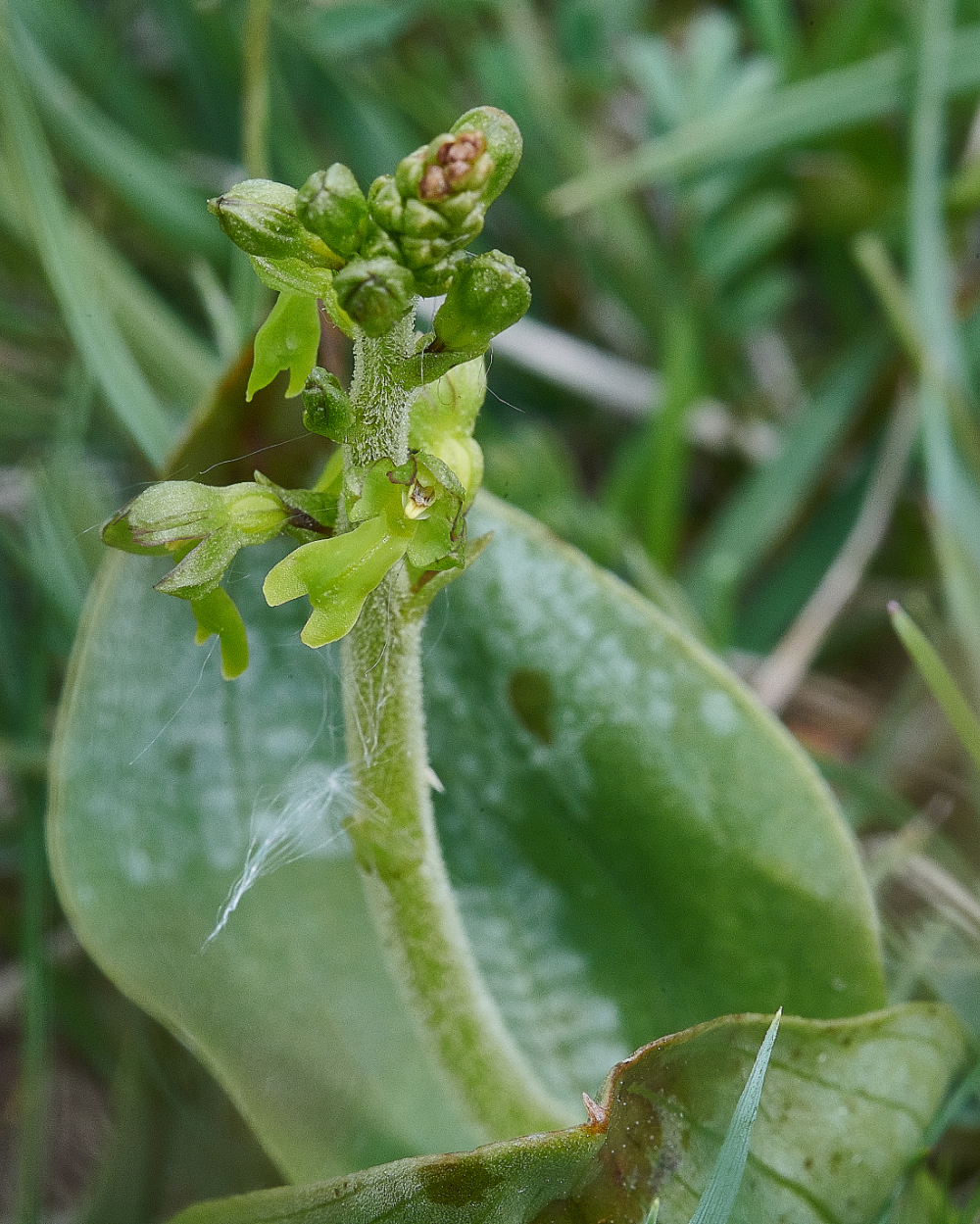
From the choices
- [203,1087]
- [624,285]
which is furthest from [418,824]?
[624,285]

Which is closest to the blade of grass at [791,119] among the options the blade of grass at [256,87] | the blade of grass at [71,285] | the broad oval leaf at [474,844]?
the blade of grass at [256,87]

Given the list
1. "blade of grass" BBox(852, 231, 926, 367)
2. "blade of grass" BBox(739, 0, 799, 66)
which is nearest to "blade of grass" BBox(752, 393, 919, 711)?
"blade of grass" BBox(852, 231, 926, 367)

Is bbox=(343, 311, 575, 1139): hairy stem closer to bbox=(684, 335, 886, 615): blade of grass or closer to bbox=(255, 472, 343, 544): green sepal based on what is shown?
bbox=(255, 472, 343, 544): green sepal

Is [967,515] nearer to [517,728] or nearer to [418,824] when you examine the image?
[517,728]

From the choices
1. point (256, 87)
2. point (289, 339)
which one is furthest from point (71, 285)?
point (289, 339)

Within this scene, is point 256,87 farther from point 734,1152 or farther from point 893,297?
point 734,1152

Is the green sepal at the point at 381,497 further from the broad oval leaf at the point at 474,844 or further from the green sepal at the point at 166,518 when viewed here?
the broad oval leaf at the point at 474,844
